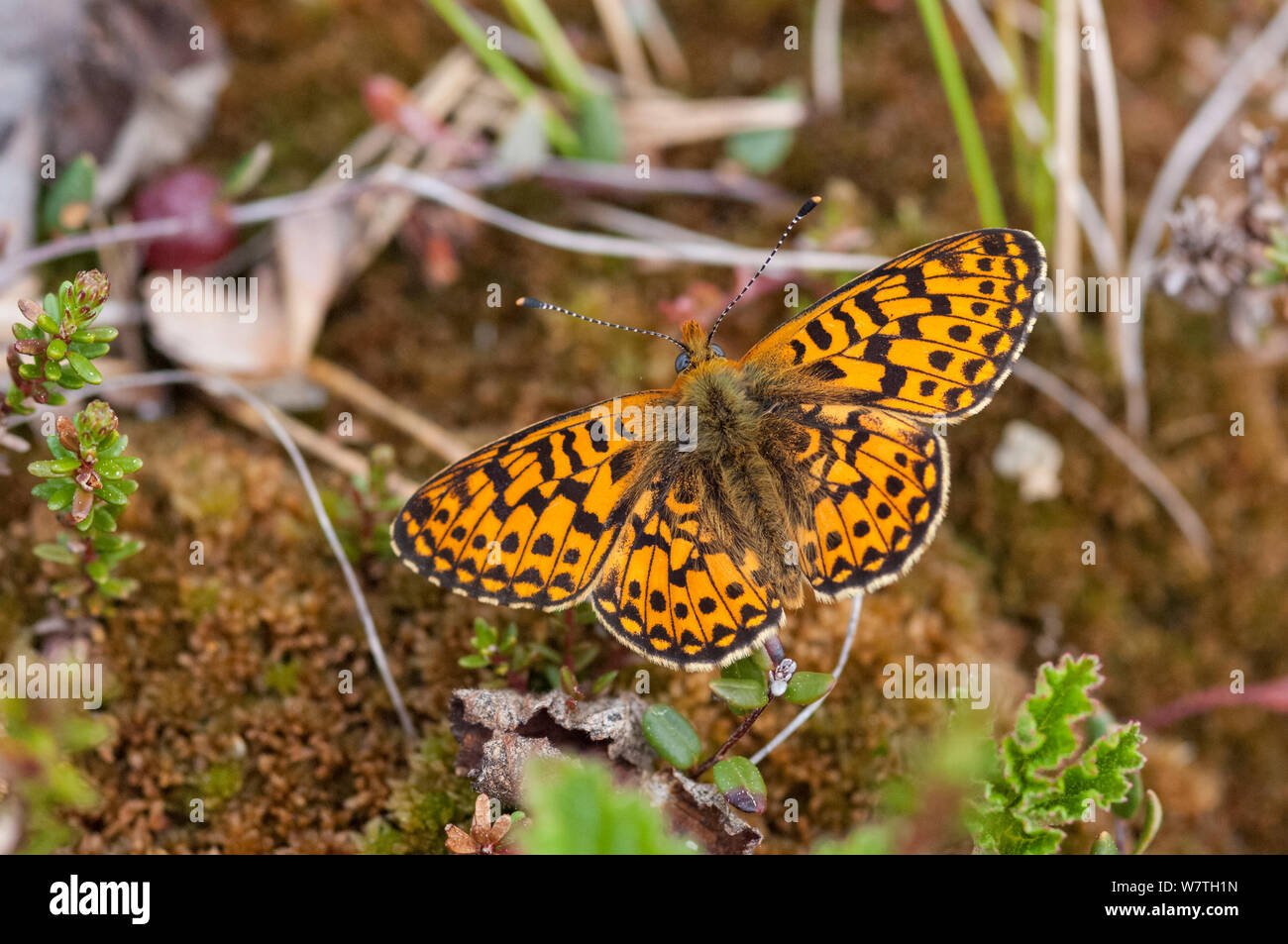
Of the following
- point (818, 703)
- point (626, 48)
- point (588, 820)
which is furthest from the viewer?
point (626, 48)

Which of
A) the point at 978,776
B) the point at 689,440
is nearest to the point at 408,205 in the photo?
the point at 689,440

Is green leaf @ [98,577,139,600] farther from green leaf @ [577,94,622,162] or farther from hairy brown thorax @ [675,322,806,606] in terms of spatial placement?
green leaf @ [577,94,622,162]

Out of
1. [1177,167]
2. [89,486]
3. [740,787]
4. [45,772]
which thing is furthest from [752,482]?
[1177,167]

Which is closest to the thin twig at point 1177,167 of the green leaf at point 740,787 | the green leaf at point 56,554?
the green leaf at point 740,787

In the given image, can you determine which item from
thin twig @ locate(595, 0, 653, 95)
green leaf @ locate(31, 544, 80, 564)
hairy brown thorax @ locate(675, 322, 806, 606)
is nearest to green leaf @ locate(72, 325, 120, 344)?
green leaf @ locate(31, 544, 80, 564)

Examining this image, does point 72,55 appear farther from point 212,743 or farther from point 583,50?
point 212,743

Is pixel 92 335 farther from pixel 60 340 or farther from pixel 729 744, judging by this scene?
pixel 729 744

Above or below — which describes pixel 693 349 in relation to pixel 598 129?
below

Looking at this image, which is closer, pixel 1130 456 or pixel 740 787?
pixel 740 787
